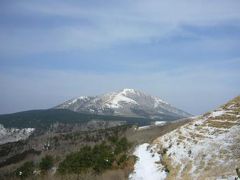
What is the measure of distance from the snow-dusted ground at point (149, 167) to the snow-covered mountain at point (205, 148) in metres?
0.35

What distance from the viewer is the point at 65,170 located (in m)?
81.9

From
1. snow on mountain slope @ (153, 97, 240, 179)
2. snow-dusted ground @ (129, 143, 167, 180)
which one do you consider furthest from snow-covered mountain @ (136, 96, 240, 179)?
snow-dusted ground @ (129, 143, 167, 180)

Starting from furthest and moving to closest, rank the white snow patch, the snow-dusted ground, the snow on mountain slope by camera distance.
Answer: the white snow patch, the snow-dusted ground, the snow on mountain slope

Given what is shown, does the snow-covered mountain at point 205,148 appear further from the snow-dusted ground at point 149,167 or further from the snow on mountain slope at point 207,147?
the snow-dusted ground at point 149,167

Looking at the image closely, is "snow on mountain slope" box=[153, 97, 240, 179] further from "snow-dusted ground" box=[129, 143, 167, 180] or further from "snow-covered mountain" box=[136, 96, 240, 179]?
"snow-dusted ground" box=[129, 143, 167, 180]

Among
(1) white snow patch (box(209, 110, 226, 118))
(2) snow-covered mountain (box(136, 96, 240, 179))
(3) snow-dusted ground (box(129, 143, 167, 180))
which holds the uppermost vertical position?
(1) white snow patch (box(209, 110, 226, 118))

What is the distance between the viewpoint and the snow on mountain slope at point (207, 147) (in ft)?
125

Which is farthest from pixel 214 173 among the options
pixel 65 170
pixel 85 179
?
pixel 65 170

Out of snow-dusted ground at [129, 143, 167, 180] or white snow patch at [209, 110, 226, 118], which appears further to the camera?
white snow patch at [209, 110, 226, 118]

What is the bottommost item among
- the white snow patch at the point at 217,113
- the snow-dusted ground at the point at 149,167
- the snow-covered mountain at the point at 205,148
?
the snow-dusted ground at the point at 149,167

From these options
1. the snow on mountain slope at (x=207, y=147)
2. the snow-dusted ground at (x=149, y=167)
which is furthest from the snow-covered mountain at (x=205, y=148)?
the snow-dusted ground at (x=149, y=167)

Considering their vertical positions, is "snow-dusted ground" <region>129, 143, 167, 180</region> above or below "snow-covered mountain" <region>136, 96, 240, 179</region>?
below

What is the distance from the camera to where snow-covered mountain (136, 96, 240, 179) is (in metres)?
38.2

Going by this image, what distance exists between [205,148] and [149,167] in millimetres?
9081
